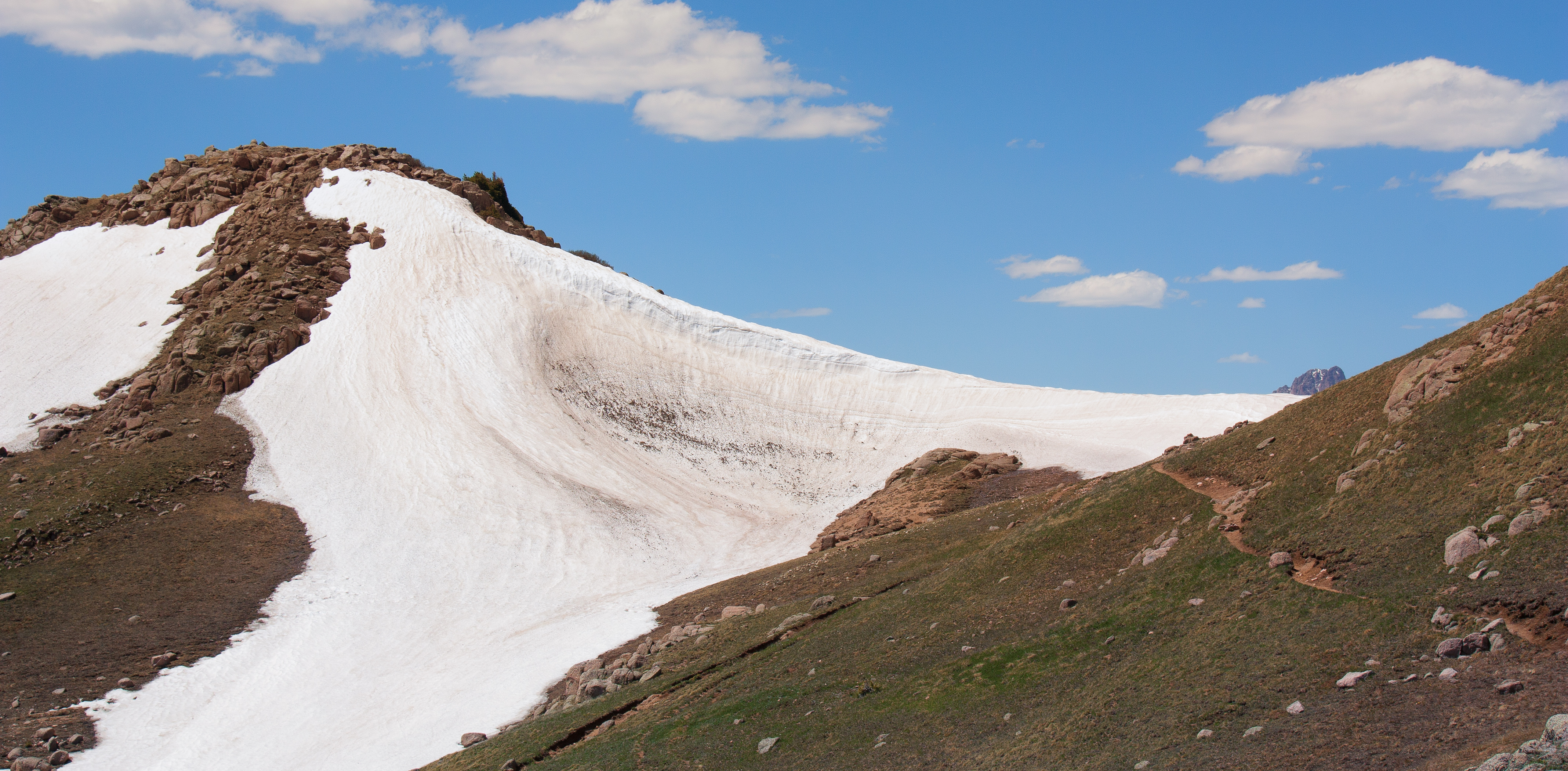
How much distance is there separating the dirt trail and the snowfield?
17.7 metres

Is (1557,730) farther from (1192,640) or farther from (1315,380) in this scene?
(1315,380)

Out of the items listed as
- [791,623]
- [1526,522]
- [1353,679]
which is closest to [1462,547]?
[1526,522]

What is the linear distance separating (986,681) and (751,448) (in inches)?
1464

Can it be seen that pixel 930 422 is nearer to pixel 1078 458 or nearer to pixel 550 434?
pixel 1078 458

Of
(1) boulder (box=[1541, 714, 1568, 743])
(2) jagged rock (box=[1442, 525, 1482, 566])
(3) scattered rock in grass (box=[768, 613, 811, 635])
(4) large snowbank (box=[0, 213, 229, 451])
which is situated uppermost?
(4) large snowbank (box=[0, 213, 229, 451])

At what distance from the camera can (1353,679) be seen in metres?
13.3

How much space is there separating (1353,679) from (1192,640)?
345 centimetres

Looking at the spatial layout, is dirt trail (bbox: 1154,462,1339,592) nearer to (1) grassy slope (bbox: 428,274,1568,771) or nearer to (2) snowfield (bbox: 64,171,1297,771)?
(1) grassy slope (bbox: 428,274,1568,771)

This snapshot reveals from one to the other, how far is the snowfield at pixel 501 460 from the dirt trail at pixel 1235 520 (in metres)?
17.7

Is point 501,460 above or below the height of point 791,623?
above

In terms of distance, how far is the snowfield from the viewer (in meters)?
29.5

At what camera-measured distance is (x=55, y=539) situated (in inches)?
1475

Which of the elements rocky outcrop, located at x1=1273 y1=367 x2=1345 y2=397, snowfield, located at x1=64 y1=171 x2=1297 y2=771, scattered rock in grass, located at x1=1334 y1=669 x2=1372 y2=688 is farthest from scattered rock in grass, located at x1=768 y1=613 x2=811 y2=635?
rocky outcrop, located at x1=1273 y1=367 x2=1345 y2=397

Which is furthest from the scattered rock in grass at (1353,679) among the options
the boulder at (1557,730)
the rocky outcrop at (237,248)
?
the rocky outcrop at (237,248)
